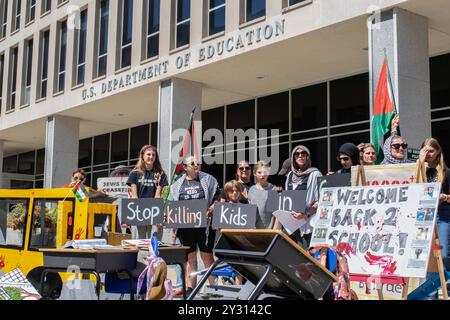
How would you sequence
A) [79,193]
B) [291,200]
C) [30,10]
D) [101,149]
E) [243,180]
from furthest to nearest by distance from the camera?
[101,149], [30,10], [243,180], [79,193], [291,200]

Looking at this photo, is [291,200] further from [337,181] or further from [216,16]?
[216,16]

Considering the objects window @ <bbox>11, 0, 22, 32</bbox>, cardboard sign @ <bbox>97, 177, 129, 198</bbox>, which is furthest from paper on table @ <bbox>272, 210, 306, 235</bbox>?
window @ <bbox>11, 0, 22, 32</bbox>

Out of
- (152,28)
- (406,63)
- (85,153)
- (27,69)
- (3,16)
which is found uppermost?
(3,16)

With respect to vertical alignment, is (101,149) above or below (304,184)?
above

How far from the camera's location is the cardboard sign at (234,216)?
7.89 metres

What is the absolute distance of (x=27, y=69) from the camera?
23797 millimetres

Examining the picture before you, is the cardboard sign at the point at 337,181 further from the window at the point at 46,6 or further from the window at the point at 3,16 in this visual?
the window at the point at 3,16

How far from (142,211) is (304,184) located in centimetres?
245

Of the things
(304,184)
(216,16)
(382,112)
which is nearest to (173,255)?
(304,184)

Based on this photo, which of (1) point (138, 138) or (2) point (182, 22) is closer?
(2) point (182, 22)

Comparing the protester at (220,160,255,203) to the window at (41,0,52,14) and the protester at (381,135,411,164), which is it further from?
the window at (41,0,52,14)

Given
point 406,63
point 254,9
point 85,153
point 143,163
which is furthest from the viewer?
point 85,153

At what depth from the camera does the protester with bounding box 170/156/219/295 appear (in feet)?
26.4
